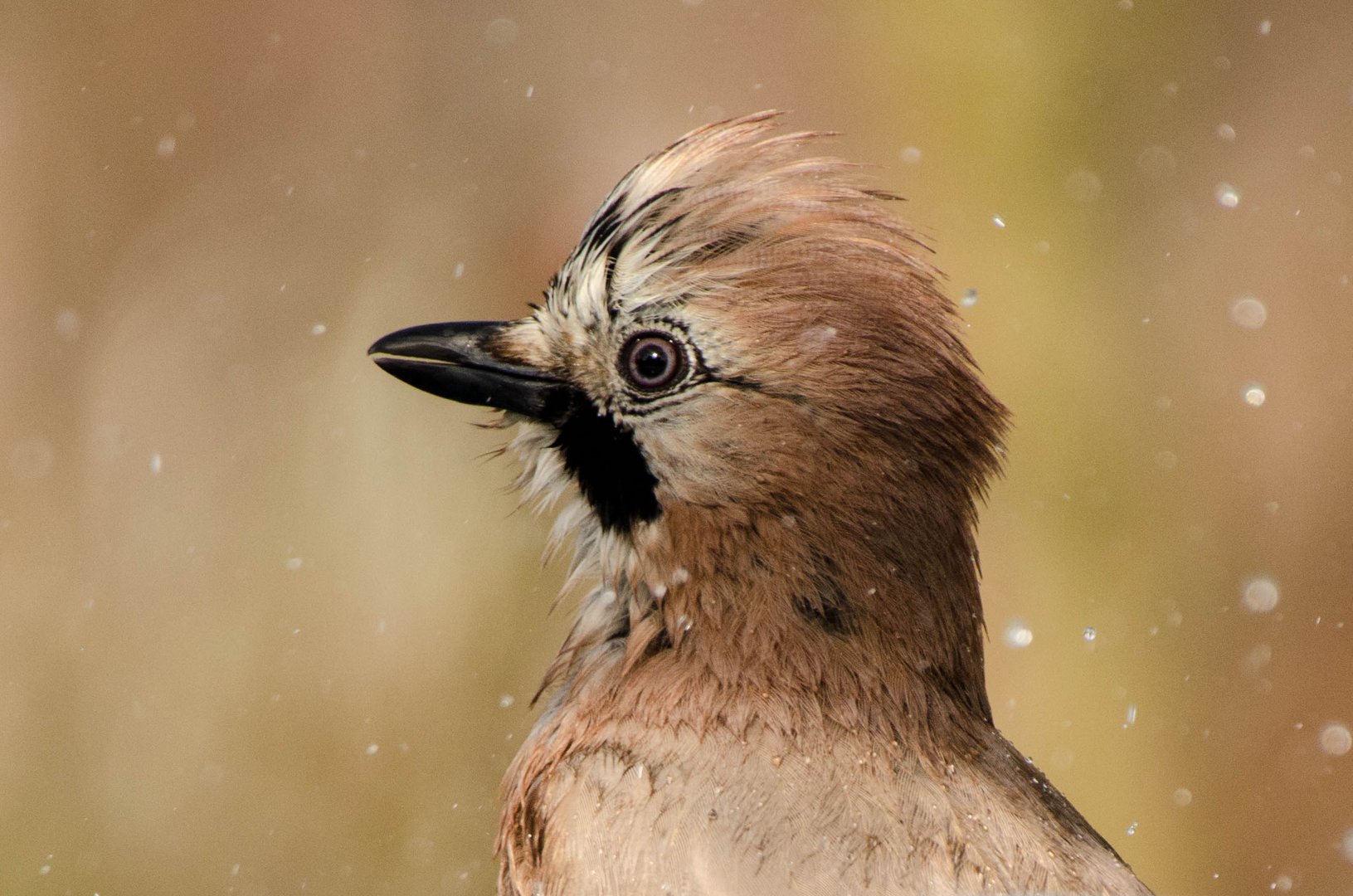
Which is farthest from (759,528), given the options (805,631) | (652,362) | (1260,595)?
(1260,595)

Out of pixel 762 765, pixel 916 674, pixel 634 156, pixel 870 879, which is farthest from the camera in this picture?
pixel 634 156

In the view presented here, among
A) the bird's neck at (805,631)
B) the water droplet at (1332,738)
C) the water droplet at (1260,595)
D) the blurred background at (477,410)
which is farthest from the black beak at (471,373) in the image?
the water droplet at (1332,738)

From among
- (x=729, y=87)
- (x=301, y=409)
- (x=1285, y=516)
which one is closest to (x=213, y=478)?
(x=301, y=409)

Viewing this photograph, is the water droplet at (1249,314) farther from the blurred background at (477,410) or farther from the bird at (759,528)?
the bird at (759,528)

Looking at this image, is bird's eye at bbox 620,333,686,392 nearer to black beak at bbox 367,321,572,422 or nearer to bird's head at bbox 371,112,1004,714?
bird's head at bbox 371,112,1004,714

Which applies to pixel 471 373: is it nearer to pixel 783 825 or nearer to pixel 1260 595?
pixel 783 825

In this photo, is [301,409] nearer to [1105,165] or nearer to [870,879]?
[1105,165]

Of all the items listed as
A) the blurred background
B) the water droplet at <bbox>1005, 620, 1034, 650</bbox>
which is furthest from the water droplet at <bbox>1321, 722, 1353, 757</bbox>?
the water droplet at <bbox>1005, 620, 1034, 650</bbox>
